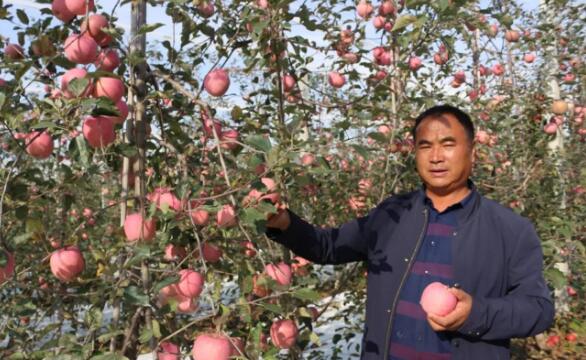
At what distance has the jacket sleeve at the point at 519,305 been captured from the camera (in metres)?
1.50

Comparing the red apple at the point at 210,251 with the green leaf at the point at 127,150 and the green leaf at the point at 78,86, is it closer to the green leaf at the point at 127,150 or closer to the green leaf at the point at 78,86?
the green leaf at the point at 127,150

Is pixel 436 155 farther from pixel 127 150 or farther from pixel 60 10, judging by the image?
pixel 60 10

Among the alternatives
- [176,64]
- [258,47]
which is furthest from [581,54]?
[176,64]

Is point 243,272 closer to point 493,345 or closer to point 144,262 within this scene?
point 144,262

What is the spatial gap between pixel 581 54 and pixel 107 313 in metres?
5.11

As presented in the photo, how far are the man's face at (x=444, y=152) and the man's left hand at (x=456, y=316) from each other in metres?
0.42

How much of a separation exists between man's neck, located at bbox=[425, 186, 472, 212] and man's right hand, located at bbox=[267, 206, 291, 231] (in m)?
0.49

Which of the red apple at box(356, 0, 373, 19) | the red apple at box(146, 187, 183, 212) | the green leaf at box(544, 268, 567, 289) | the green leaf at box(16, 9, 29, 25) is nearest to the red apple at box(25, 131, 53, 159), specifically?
the red apple at box(146, 187, 183, 212)

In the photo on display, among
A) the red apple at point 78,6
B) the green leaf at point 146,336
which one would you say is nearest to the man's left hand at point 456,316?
the green leaf at point 146,336

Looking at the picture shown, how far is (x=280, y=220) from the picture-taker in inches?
74.6

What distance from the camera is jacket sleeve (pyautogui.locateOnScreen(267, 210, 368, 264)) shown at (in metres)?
1.96

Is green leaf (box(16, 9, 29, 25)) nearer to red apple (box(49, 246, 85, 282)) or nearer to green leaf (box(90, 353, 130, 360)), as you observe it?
red apple (box(49, 246, 85, 282))

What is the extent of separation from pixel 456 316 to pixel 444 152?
0.53m

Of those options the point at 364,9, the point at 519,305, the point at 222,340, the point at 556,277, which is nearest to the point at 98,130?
the point at 222,340
